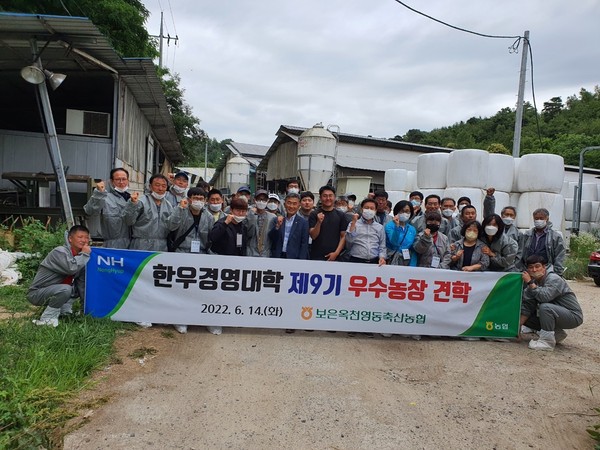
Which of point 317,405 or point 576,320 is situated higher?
point 576,320

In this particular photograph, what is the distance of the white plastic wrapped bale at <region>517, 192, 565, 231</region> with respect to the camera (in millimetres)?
10711

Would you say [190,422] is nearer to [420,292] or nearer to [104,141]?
[420,292]

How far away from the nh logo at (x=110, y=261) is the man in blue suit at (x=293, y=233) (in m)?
1.70

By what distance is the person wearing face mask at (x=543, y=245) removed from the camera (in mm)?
5375

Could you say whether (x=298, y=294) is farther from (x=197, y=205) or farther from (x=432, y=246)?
(x=432, y=246)

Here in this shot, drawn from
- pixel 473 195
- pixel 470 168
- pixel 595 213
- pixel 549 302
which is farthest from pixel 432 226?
pixel 595 213

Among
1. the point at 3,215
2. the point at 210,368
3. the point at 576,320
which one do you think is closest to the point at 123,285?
the point at 210,368

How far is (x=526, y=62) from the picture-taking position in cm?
1359

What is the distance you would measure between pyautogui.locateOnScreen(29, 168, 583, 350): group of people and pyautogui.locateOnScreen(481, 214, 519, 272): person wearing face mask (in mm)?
11

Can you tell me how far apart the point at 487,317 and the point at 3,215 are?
28.2 ft

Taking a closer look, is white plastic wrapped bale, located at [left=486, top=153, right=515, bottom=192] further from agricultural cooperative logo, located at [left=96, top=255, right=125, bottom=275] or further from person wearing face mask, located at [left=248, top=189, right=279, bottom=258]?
agricultural cooperative logo, located at [left=96, top=255, right=125, bottom=275]

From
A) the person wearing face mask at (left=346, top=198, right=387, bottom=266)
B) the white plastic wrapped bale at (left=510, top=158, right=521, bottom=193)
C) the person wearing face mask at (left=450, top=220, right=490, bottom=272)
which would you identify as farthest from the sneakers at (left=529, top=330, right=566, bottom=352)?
the white plastic wrapped bale at (left=510, top=158, right=521, bottom=193)

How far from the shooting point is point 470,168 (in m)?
10.3

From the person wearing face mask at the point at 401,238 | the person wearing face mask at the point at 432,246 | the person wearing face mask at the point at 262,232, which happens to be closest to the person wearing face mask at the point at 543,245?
the person wearing face mask at the point at 432,246
